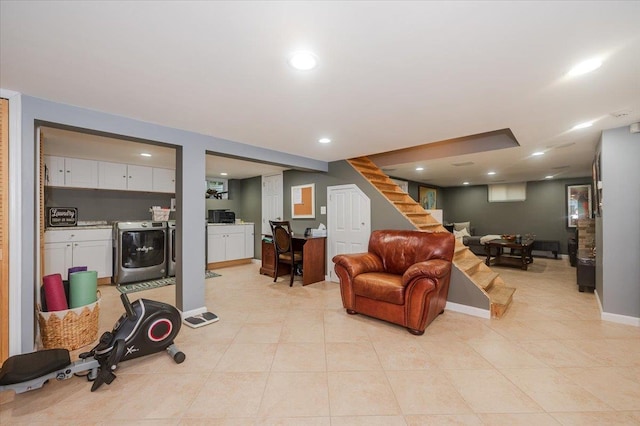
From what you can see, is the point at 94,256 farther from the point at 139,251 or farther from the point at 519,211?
the point at 519,211

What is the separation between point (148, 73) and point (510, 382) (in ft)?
11.0

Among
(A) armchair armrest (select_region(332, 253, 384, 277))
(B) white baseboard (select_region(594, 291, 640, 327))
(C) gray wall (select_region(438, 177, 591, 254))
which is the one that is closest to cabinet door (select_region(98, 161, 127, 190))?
(A) armchair armrest (select_region(332, 253, 384, 277))

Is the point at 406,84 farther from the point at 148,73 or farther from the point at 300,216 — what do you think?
the point at 300,216

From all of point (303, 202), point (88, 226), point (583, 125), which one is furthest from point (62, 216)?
point (583, 125)

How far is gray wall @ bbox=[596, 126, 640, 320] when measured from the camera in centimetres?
287

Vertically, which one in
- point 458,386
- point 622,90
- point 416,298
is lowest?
point 458,386

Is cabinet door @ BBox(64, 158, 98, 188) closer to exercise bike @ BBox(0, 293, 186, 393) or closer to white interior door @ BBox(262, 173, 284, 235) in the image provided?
white interior door @ BBox(262, 173, 284, 235)

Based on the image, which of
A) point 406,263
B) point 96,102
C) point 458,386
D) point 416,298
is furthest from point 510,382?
point 96,102

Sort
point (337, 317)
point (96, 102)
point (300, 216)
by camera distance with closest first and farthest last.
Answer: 1. point (96, 102)
2. point (337, 317)
3. point (300, 216)

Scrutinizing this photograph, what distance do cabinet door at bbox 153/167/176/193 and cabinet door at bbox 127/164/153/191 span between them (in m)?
0.07

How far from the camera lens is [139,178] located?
5133mm

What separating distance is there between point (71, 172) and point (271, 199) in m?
3.48

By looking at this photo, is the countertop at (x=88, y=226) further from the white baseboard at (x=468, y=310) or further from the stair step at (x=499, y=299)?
the stair step at (x=499, y=299)

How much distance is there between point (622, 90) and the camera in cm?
205
